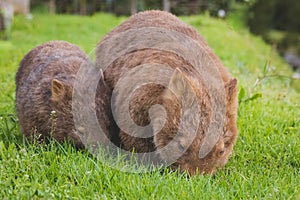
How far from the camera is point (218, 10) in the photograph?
48.8ft

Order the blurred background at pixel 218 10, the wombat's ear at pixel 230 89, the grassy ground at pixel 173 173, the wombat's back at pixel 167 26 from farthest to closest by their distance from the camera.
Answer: the blurred background at pixel 218 10 < the wombat's back at pixel 167 26 < the wombat's ear at pixel 230 89 < the grassy ground at pixel 173 173

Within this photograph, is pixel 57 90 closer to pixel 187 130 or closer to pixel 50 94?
pixel 50 94

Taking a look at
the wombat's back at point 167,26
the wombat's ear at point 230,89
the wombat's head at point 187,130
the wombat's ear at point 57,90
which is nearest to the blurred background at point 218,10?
the wombat's back at point 167,26

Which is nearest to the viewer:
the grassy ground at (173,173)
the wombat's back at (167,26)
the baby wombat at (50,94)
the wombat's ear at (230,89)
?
the grassy ground at (173,173)


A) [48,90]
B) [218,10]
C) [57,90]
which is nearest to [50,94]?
[48,90]

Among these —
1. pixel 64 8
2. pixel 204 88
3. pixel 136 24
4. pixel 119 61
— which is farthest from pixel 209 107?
pixel 64 8

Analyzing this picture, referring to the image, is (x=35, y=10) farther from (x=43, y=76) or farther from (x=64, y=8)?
(x=43, y=76)

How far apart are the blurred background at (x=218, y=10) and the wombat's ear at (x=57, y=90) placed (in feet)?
16.2

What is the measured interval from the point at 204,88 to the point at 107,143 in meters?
0.88

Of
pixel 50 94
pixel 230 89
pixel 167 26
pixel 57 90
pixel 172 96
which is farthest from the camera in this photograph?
pixel 167 26

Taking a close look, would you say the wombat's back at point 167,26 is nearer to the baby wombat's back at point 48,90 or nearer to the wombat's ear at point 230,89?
the wombat's ear at point 230,89

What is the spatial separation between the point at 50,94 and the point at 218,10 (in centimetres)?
1054

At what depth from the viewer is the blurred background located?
1332 cm

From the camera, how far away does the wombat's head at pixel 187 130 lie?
13.8 ft
